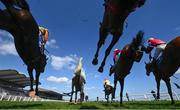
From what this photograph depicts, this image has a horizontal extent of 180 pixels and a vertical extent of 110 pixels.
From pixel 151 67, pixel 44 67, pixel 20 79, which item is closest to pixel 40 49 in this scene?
pixel 44 67

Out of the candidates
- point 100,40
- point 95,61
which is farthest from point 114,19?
point 95,61

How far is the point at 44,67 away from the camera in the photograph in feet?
46.1

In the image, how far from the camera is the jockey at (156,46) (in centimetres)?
1700

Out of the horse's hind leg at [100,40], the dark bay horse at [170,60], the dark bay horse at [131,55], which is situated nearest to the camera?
the horse's hind leg at [100,40]

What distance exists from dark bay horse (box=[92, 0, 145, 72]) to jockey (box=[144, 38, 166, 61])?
576 centimetres

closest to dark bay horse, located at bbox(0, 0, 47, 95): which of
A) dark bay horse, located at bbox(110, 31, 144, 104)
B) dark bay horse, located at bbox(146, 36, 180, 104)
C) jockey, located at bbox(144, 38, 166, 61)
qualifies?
dark bay horse, located at bbox(110, 31, 144, 104)

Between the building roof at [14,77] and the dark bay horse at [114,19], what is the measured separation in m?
33.0

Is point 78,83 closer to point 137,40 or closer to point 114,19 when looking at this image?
point 137,40

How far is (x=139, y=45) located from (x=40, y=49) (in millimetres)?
5028

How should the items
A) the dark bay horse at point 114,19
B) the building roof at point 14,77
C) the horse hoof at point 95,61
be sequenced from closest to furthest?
1. the dark bay horse at point 114,19
2. the horse hoof at point 95,61
3. the building roof at point 14,77

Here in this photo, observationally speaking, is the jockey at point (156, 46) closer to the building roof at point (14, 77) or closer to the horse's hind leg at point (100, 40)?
the horse's hind leg at point (100, 40)

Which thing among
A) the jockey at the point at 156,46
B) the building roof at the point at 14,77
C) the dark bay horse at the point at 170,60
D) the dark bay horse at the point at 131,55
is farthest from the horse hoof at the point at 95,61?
the building roof at the point at 14,77

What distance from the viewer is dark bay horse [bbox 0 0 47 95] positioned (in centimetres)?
1260

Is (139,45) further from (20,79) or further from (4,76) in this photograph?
(20,79)
